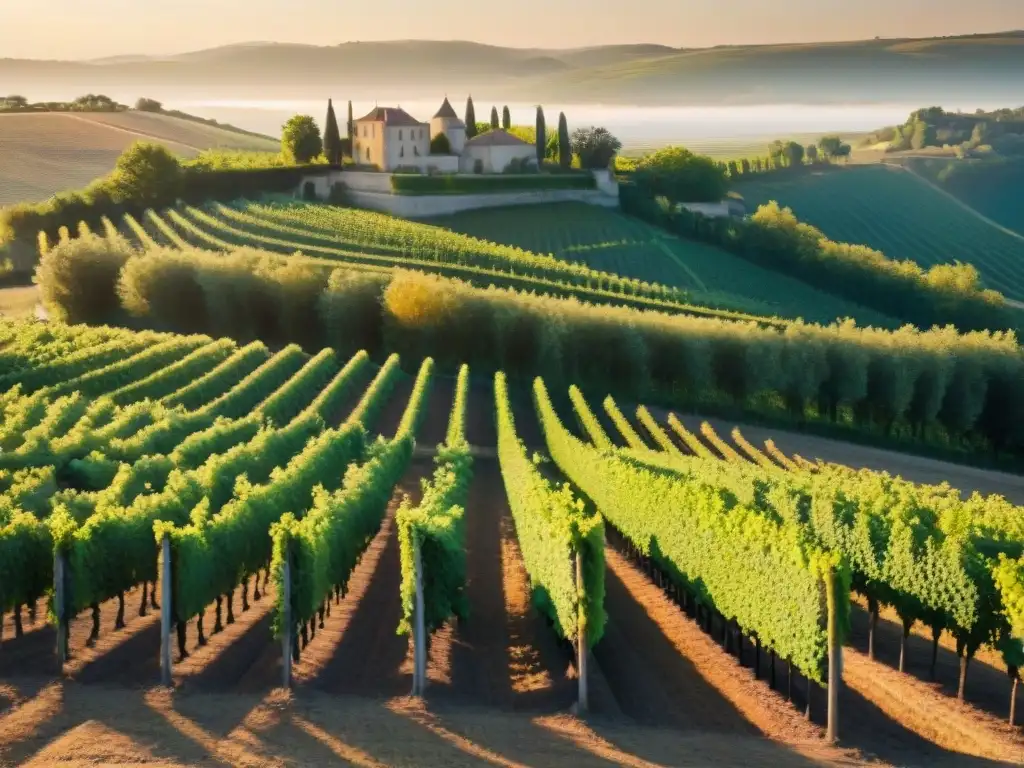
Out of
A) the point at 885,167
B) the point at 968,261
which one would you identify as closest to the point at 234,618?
the point at 968,261

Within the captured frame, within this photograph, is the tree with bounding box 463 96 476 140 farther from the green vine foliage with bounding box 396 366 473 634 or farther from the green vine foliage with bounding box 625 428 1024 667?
the green vine foliage with bounding box 396 366 473 634

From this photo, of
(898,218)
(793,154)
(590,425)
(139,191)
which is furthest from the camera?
(793,154)

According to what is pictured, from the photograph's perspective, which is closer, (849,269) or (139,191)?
(139,191)

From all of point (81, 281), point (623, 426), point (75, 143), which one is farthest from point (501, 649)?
point (75, 143)

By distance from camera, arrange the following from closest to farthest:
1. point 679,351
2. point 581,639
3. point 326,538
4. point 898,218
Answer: point 581,639 < point 326,538 < point 679,351 < point 898,218

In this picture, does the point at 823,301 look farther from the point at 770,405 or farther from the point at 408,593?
the point at 408,593

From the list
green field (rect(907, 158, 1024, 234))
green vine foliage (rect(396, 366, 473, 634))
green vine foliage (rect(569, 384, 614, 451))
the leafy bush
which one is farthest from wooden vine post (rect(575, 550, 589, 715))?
green field (rect(907, 158, 1024, 234))

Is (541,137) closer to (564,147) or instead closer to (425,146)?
(564,147)
